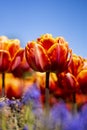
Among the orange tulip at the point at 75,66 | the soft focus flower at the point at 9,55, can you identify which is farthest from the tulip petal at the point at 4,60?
the orange tulip at the point at 75,66

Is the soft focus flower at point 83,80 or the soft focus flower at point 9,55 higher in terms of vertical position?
→ the soft focus flower at point 9,55

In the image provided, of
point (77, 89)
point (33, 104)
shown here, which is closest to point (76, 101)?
point (77, 89)

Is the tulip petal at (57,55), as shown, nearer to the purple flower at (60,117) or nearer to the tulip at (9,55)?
the tulip at (9,55)

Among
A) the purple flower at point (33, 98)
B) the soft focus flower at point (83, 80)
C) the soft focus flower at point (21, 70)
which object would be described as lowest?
the purple flower at point (33, 98)

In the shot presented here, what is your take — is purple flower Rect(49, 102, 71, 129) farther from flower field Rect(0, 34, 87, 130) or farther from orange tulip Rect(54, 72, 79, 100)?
orange tulip Rect(54, 72, 79, 100)

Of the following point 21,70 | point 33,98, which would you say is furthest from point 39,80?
point 33,98

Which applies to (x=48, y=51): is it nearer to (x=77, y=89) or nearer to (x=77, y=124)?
(x=77, y=89)
